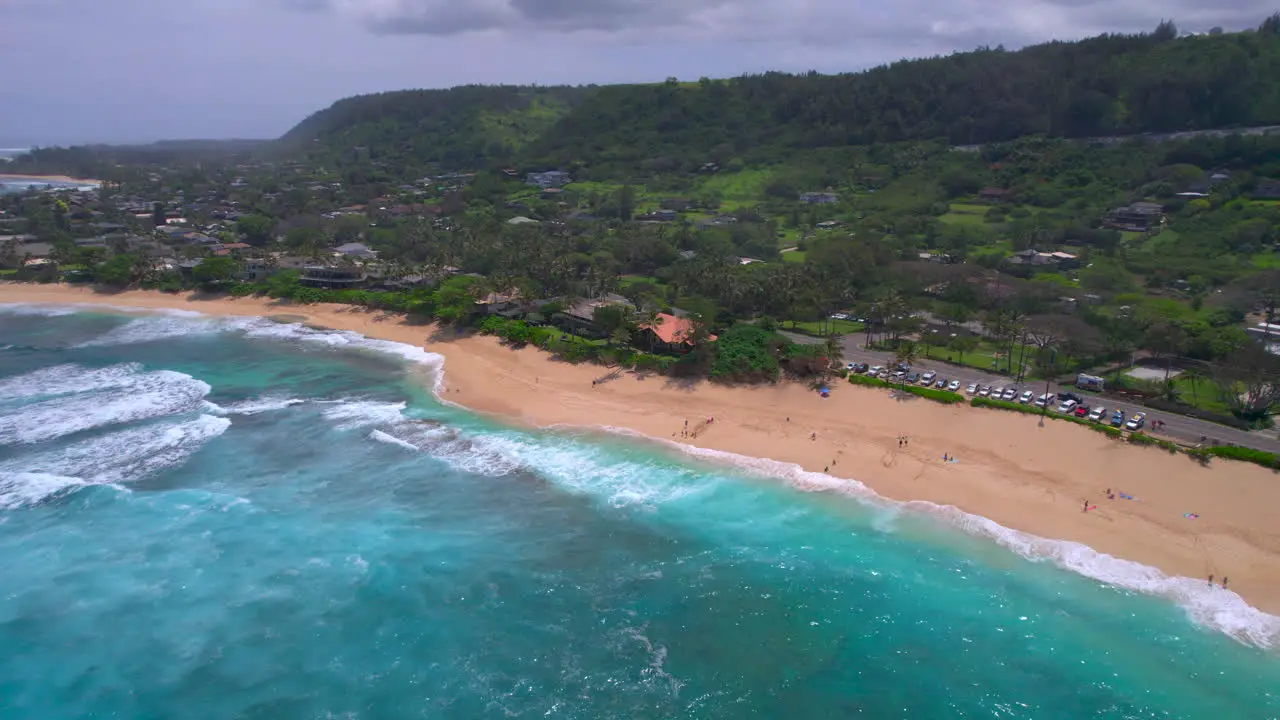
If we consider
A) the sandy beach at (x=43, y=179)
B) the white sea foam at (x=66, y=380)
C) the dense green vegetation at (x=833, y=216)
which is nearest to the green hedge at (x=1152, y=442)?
the dense green vegetation at (x=833, y=216)

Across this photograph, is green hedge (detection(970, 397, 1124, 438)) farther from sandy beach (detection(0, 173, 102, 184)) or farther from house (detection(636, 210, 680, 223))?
sandy beach (detection(0, 173, 102, 184))

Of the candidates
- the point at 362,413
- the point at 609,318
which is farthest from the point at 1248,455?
the point at 362,413

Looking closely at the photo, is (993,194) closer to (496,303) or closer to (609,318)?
(609,318)

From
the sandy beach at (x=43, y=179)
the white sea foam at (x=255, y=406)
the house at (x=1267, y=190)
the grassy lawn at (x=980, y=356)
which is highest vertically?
the house at (x=1267, y=190)

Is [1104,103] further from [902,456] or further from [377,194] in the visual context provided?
[377,194]

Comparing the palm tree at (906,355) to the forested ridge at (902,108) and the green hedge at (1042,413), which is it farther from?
the forested ridge at (902,108)

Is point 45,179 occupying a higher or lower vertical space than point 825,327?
higher

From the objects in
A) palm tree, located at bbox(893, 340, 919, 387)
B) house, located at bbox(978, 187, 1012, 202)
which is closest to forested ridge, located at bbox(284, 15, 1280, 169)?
house, located at bbox(978, 187, 1012, 202)
